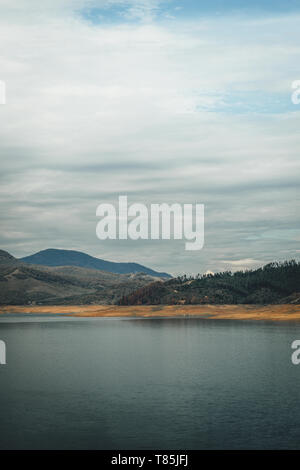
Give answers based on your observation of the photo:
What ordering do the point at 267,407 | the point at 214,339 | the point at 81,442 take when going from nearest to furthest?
the point at 81,442
the point at 267,407
the point at 214,339

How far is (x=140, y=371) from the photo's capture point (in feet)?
236

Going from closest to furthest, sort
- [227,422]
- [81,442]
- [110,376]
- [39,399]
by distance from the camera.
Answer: [81,442], [227,422], [39,399], [110,376]

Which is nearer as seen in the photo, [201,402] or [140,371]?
[201,402]

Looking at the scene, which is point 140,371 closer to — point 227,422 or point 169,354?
point 169,354

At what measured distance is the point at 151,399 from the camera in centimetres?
5350

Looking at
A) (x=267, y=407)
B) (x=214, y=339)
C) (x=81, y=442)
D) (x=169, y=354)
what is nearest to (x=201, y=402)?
(x=267, y=407)

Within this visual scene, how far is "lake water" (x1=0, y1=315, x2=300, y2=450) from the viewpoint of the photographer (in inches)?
1575

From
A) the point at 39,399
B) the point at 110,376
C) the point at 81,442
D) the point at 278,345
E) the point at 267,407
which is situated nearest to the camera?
the point at 81,442

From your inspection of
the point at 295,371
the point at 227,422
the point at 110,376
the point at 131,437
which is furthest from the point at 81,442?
the point at 295,371

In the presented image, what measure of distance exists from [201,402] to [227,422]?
7653mm

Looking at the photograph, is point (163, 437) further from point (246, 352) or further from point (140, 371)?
point (246, 352)

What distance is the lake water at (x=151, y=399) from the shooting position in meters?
40.0

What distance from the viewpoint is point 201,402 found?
51.6 meters

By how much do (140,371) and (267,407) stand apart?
25.8 m
